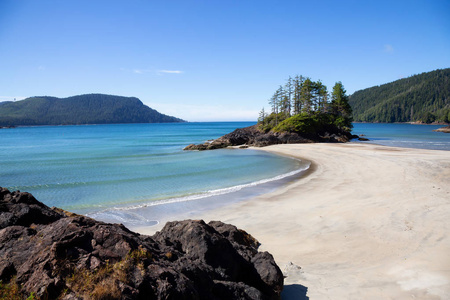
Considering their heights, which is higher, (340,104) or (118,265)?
(340,104)

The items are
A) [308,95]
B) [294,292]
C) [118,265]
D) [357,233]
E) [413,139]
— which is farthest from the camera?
[308,95]

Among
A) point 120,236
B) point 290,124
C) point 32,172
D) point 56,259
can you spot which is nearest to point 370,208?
point 120,236

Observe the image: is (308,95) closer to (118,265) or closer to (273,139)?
(273,139)

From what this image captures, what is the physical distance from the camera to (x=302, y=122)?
5650 centimetres

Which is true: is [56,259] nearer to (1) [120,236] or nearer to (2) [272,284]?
(1) [120,236]

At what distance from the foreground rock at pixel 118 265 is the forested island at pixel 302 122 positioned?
144ft

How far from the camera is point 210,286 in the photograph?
4125 mm

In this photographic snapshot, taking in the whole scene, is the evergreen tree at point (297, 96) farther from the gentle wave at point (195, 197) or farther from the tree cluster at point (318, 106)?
the gentle wave at point (195, 197)

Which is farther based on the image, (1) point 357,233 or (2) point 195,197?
(2) point 195,197

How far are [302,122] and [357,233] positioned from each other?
49296 mm

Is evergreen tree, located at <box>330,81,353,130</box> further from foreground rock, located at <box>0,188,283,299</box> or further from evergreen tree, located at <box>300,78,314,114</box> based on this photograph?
foreground rock, located at <box>0,188,283,299</box>

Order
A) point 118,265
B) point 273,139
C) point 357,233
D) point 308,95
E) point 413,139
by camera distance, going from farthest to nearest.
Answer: point 308,95
point 413,139
point 273,139
point 357,233
point 118,265

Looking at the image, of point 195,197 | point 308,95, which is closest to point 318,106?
point 308,95

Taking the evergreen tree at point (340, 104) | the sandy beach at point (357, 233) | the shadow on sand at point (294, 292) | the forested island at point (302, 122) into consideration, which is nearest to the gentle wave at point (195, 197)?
the sandy beach at point (357, 233)
